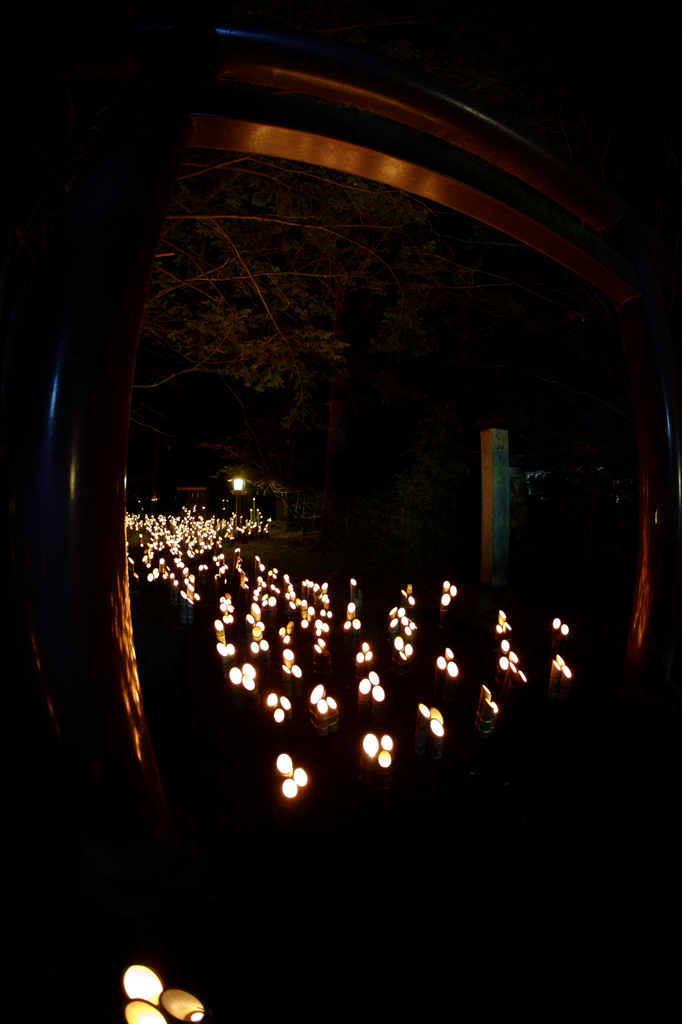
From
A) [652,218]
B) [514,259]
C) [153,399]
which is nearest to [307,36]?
[652,218]

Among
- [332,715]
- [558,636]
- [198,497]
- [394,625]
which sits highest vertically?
[198,497]

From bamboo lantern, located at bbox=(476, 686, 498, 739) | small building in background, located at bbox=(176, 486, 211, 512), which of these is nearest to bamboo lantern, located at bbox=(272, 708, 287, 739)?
bamboo lantern, located at bbox=(476, 686, 498, 739)

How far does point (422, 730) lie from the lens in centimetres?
375

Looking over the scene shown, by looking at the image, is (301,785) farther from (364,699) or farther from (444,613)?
(444,613)

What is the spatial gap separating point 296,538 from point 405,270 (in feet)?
35.2

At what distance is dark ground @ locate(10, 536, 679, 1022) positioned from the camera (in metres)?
2.16

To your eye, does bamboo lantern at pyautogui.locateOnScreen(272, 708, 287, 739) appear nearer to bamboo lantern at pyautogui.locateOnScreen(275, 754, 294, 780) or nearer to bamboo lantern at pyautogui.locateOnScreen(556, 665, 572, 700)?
bamboo lantern at pyautogui.locateOnScreen(275, 754, 294, 780)

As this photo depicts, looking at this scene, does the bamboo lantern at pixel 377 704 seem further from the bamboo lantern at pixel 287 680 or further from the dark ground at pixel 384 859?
the bamboo lantern at pixel 287 680

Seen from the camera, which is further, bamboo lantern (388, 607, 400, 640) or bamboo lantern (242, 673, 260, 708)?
bamboo lantern (388, 607, 400, 640)

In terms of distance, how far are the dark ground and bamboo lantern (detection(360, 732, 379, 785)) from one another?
16 centimetres

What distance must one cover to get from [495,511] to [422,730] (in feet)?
18.0

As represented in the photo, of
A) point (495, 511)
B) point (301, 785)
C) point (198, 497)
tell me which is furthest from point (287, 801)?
point (198, 497)

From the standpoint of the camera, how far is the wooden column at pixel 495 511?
27.7ft

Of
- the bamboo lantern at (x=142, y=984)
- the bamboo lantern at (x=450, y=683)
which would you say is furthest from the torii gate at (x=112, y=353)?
the bamboo lantern at (x=450, y=683)
